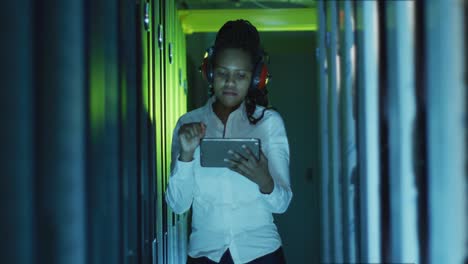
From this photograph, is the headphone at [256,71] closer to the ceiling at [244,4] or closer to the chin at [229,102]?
the chin at [229,102]

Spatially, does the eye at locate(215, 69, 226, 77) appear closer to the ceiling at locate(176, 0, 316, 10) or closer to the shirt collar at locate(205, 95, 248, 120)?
the shirt collar at locate(205, 95, 248, 120)

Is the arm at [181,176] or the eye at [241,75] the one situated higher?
the eye at [241,75]

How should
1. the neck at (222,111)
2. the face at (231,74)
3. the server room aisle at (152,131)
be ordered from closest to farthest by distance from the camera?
the server room aisle at (152,131), the face at (231,74), the neck at (222,111)

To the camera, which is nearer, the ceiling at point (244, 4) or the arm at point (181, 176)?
the arm at point (181, 176)

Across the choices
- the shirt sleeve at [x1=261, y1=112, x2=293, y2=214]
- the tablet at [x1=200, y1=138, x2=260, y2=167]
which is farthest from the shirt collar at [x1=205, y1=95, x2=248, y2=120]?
the tablet at [x1=200, y1=138, x2=260, y2=167]

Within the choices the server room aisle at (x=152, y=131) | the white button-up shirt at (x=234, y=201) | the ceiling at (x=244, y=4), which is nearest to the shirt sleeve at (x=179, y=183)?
the white button-up shirt at (x=234, y=201)

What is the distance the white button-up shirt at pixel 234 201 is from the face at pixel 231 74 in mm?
150

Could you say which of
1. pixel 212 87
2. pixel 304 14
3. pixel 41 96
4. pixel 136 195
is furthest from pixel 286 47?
pixel 41 96

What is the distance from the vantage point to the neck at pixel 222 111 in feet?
6.87

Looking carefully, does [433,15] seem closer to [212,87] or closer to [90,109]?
[90,109]

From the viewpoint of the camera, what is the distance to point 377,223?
120cm

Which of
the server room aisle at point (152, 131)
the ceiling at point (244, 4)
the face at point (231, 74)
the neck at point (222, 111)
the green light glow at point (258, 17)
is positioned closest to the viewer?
the server room aisle at point (152, 131)

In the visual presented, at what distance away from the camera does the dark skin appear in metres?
1.83

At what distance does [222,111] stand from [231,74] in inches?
7.4
